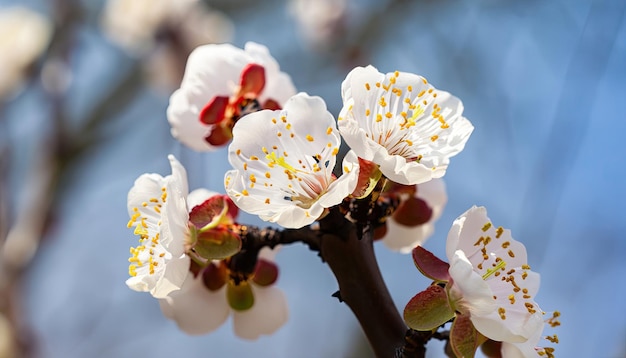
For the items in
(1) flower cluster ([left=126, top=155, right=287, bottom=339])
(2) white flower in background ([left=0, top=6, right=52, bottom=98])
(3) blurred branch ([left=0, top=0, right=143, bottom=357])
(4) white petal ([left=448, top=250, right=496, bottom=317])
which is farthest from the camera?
(2) white flower in background ([left=0, top=6, right=52, bottom=98])

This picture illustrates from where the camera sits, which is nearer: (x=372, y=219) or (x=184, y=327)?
(x=372, y=219)

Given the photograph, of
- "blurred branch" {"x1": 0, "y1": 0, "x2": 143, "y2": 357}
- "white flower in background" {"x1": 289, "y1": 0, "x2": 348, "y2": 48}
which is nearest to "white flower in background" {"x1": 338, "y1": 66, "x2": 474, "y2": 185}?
"blurred branch" {"x1": 0, "y1": 0, "x2": 143, "y2": 357}

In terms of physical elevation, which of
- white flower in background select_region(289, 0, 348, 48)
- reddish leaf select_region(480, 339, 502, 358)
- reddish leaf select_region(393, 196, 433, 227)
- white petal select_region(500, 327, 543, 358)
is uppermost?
white flower in background select_region(289, 0, 348, 48)

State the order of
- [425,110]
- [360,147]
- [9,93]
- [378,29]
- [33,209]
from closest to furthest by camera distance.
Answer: [360,147] → [425,110] → [33,209] → [9,93] → [378,29]

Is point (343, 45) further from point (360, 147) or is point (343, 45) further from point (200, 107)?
point (360, 147)

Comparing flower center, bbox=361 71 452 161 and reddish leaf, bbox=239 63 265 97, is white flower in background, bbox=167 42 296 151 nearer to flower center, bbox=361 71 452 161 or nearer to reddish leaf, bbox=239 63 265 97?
reddish leaf, bbox=239 63 265 97

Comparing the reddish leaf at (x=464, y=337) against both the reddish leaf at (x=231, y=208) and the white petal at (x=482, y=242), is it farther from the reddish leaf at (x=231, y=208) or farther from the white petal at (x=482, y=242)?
the reddish leaf at (x=231, y=208)

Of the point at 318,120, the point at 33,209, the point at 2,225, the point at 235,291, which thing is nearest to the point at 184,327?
the point at 235,291
